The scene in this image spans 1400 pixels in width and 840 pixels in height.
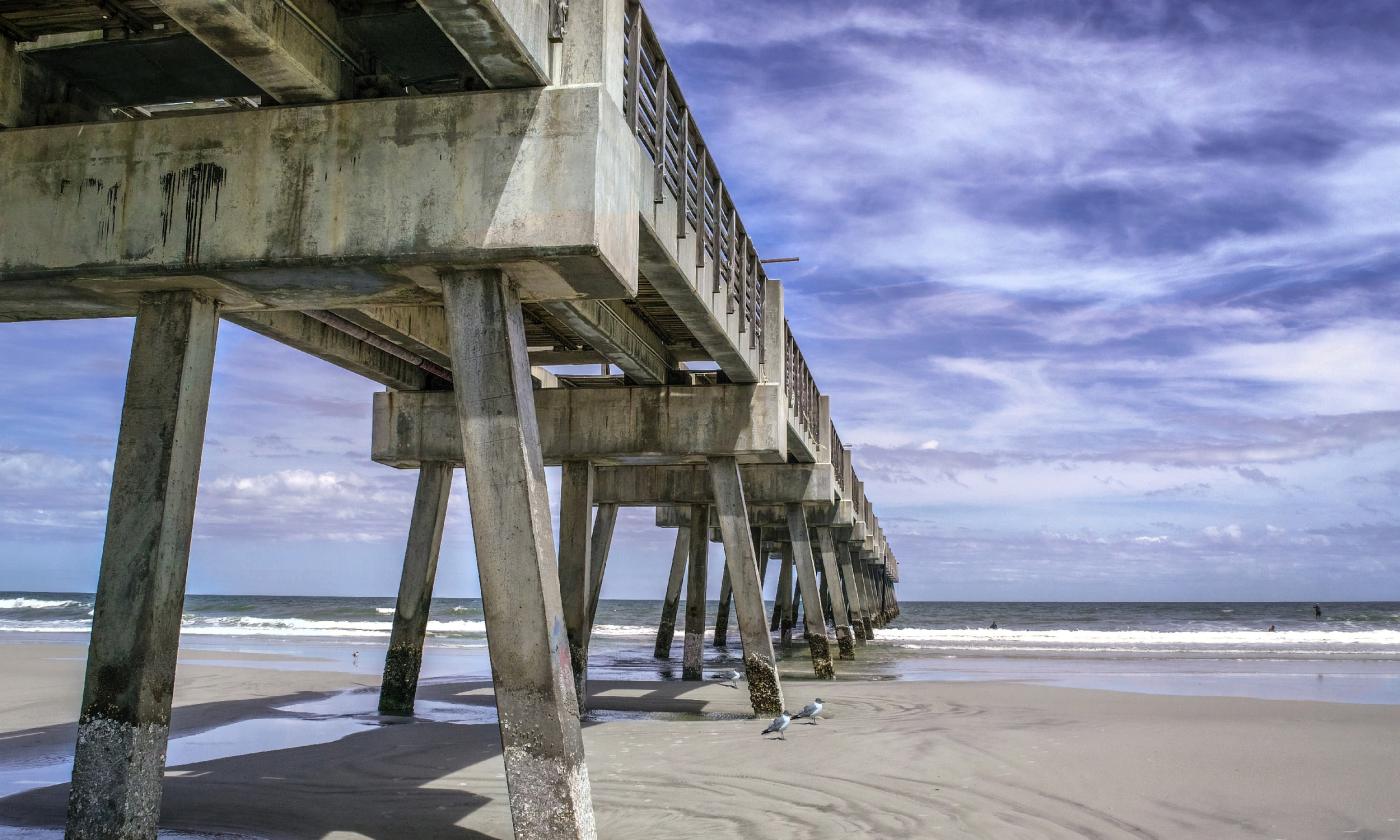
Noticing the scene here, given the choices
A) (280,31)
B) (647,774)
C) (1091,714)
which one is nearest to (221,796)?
(647,774)

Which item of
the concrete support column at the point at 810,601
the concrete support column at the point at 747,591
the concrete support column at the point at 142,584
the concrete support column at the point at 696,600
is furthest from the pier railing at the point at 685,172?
the concrete support column at the point at 810,601

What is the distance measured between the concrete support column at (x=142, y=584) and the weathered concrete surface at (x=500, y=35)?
7.51ft

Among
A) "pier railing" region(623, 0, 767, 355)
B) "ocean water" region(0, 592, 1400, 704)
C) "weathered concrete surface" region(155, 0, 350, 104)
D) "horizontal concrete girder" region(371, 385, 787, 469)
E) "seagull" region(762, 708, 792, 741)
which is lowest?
"ocean water" region(0, 592, 1400, 704)

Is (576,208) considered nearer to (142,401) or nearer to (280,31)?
(280,31)

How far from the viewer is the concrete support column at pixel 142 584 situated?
5832 mm

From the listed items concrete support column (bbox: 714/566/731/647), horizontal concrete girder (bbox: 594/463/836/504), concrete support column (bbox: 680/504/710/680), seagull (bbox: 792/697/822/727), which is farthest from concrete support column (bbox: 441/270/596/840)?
concrete support column (bbox: 714/566/731/647)

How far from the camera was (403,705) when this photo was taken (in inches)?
520

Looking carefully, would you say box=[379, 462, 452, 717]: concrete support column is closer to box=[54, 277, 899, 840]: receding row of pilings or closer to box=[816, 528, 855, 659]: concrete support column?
box=[54, 277, 899, 840]: receding row of pilings

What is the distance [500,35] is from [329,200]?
1387 mm

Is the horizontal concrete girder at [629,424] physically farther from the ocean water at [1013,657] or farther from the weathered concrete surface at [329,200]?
the ocean water at [1013,657]

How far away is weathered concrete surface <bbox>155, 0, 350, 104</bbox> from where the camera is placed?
514 cm

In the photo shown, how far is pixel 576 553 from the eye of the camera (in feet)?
43.4

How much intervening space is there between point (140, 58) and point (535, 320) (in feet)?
18.0

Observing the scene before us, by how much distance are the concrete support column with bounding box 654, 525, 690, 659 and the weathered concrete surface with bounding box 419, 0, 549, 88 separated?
2331 cm
